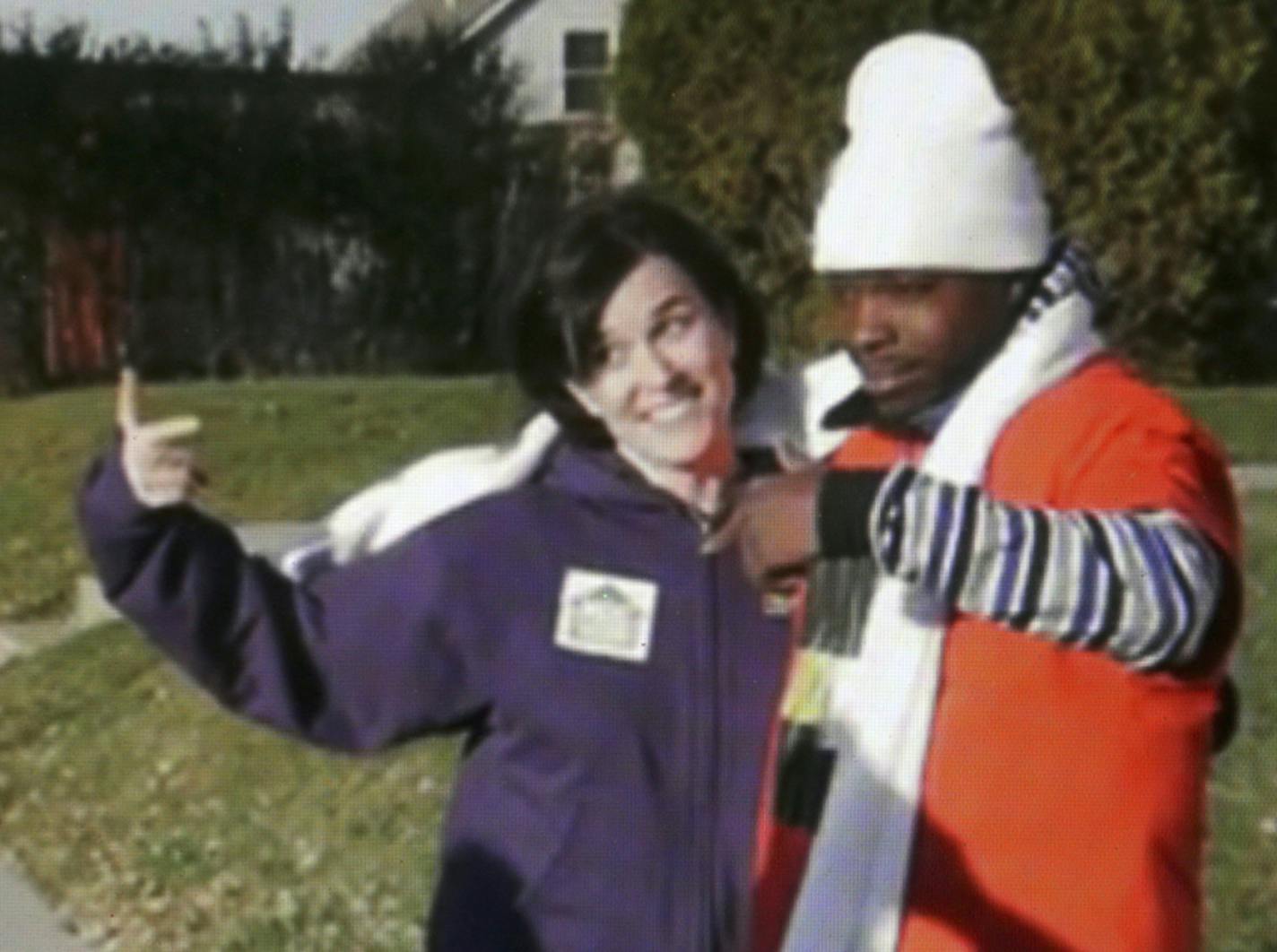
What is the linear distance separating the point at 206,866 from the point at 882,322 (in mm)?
5871

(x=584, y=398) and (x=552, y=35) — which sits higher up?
(x=584, y=398)

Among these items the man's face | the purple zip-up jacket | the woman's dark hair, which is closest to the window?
the woman's dark hair

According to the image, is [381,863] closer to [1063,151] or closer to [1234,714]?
[1234,714]

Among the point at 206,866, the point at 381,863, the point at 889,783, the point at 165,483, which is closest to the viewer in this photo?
the point at 889,783

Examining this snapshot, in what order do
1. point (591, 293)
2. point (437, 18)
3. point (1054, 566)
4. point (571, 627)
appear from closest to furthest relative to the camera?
point (1054, 566), point (571, 627), point (591, 293), point (437, 18)

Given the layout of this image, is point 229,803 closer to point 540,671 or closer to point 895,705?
point 540,671

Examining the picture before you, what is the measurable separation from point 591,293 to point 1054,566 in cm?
95

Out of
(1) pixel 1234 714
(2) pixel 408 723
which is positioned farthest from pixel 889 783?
(2) pixel 408 723

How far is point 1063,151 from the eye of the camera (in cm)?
1808

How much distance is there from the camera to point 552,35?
3616 cm

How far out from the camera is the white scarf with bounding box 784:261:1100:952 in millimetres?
3344

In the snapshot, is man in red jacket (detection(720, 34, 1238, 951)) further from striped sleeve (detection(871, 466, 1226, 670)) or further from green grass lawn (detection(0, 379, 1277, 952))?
green grass lawn (detection(0, 379, 1277, 952))

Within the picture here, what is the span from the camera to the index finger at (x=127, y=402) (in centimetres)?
379

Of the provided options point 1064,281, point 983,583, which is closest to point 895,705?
point 983,583
